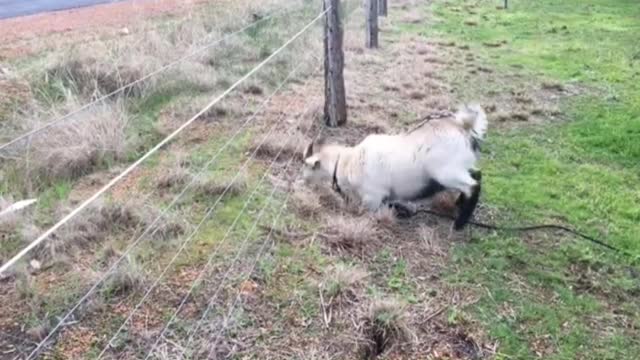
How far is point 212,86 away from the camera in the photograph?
7.51 meters

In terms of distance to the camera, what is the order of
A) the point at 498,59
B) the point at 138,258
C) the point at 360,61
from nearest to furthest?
the point at 138,258 < the point at 360,61 < the point at 498,59

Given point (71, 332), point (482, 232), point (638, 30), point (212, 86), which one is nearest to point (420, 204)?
point (482, 232)

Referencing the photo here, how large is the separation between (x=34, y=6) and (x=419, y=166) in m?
11.3

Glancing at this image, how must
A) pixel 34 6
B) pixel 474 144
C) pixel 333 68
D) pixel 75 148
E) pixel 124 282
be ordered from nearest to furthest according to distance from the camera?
1. pixel 124 282
2. pixel 474 144
3. pixel 75 148
4. pixel 333 68
5. pixel 34 6

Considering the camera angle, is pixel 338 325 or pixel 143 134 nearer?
pixel 338 325

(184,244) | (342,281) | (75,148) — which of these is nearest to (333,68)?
(75,148)

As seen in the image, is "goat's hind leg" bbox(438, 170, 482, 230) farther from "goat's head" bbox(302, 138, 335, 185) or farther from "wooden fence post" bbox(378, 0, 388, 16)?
"wooden fence post" bbox(378, 0, 388, 16)

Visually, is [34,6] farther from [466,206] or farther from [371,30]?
[466,206]

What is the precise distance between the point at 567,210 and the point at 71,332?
11.6ft

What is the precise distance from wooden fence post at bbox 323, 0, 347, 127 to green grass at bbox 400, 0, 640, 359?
1496 millimetres

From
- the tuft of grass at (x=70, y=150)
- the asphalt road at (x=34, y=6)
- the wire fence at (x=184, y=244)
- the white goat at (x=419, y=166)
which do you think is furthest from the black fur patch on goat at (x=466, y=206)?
the asphalt road at (x=34, y=6)

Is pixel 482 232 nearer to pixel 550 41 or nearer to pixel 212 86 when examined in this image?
pixel 212 86

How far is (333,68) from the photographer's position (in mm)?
6484

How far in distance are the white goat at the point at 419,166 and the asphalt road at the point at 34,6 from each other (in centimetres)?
979
